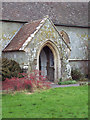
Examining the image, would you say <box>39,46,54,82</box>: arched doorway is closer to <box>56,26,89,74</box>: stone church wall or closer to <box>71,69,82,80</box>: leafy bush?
<box>71,69,82,80</box>: leafy bush

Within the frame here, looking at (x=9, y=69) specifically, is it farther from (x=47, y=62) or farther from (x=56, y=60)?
(x=47, y=62)

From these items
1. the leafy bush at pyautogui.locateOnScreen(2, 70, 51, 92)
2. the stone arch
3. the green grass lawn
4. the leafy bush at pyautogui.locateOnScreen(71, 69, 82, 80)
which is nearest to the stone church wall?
the leafy bush at pyautogui.locateOnScreen(71, 69, 82, 80)

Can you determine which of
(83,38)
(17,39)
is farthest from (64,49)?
(83,38)

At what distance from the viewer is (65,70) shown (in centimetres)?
1672

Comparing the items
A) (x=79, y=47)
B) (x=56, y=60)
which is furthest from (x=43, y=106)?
(x=79, y=47)

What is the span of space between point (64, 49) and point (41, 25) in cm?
264

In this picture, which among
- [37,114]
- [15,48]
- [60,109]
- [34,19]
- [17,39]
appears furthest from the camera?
[34,19]

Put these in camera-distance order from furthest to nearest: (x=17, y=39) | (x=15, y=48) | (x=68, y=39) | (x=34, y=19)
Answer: (x=68, y=39) → (x=34, y=19) → (x=17, y=39) → (x=15, y=48)

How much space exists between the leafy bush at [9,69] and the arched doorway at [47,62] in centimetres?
402

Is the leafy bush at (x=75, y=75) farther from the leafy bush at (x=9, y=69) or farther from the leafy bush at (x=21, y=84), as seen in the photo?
the leafy bush at (x=21, y=84)

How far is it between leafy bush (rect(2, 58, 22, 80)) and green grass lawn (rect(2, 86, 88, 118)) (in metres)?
2.12

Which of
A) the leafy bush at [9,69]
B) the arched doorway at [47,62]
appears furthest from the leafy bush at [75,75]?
the leafy bush at [9,69]

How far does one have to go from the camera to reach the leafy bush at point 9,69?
1317 cm

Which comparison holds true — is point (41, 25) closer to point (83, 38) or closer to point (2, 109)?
point (83, 38)
